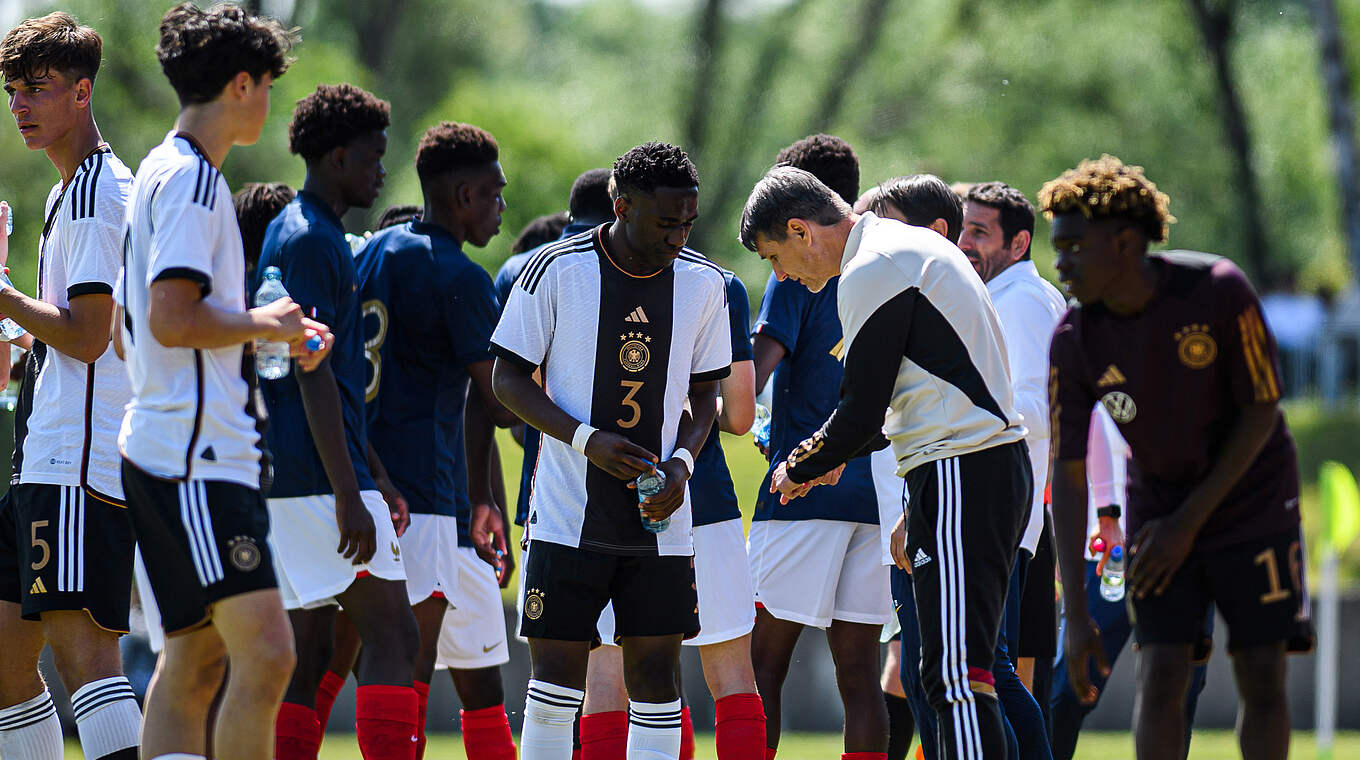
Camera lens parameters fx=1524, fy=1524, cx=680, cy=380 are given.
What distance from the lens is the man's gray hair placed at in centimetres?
524

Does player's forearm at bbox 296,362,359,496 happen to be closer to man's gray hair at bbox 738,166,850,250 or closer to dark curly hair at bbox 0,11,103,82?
dark curly hair at bbox 0,11,103,82

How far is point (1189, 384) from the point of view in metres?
4.46

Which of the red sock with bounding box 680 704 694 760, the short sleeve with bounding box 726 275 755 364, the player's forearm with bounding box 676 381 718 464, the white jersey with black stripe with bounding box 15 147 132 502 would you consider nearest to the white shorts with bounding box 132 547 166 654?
the white jersey with black stripe with bounding box 15 147 132 502

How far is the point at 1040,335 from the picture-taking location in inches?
251

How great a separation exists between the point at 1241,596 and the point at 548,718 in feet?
7.38

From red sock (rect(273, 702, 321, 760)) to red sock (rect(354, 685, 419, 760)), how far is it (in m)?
0.22

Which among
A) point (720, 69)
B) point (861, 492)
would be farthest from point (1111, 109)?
point (861, 492)

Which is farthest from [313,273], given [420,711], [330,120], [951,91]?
[951,91]

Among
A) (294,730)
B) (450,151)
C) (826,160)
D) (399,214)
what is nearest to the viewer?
(294,730)

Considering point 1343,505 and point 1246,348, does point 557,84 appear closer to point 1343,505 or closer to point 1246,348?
point 1343,505

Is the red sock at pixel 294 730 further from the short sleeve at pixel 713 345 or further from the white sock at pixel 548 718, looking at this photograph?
the short sleeve at pixel 713 345

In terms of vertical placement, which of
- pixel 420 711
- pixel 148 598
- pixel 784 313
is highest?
pixel 784 313

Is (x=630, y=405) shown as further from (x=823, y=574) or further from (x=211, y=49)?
(x=211, y=49)

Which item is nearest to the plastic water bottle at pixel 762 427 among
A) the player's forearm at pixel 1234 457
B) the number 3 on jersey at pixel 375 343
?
the number 3 on jersey at pixel 375 343
